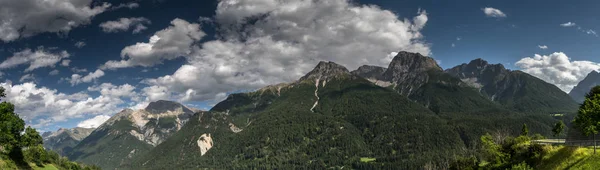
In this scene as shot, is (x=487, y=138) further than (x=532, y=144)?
Yes

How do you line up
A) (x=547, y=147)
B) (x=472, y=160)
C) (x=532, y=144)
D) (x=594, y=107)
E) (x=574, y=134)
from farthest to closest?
(x=472, y=160), (x=574, y=134), (x=532, y=144), (x=547, y=147), (x=594, y=107)

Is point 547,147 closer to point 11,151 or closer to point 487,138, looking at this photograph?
point 487,138

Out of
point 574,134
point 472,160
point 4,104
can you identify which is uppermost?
point 4,104

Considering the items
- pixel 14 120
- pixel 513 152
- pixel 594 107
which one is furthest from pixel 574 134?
pixel 14 120

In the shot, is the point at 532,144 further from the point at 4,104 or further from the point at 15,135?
the point at 15,135

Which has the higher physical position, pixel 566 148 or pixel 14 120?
pixel 14 120

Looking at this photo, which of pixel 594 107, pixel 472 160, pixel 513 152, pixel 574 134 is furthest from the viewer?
pixel 472 160

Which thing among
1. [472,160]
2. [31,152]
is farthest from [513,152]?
[31,152]
